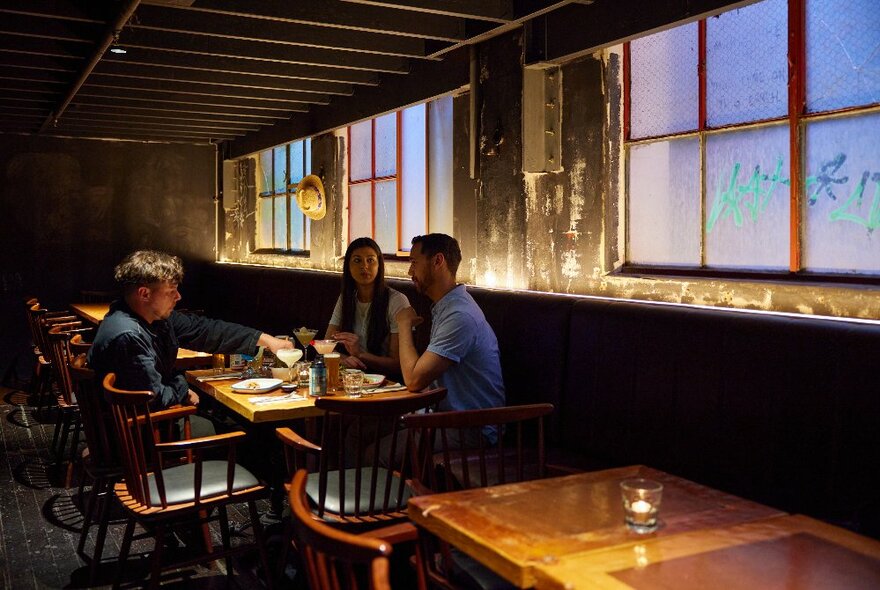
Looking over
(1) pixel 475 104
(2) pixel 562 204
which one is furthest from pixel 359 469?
(1) pixel 475 104

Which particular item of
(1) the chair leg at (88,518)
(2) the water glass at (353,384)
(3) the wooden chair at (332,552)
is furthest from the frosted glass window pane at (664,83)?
(1) the chair leg at (88,518)

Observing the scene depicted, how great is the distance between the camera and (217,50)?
5.34 m

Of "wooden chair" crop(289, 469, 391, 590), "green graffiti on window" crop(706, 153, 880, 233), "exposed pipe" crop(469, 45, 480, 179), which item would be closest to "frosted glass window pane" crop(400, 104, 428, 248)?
"exposed pipe" crop(469, 45, 480, 179)

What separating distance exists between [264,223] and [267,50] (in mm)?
4106

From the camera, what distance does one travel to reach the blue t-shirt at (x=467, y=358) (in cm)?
355

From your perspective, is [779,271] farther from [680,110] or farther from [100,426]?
[100,426]

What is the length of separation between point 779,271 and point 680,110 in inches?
36.8

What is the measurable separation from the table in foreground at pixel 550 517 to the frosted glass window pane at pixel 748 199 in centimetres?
164

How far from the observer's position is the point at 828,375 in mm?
2697

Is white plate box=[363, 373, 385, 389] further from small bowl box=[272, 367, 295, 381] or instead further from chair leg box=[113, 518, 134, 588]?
chair leg box=[113, 518, 134, 588]

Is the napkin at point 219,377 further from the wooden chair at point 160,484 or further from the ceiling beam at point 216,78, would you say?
the ceiling beam at point 216,78

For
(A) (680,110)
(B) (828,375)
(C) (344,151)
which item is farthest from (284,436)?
(C) (344,151)

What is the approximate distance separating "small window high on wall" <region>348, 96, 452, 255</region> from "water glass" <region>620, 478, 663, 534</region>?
4.14 meters

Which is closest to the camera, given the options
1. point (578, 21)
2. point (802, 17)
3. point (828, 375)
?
point (828, 375)
